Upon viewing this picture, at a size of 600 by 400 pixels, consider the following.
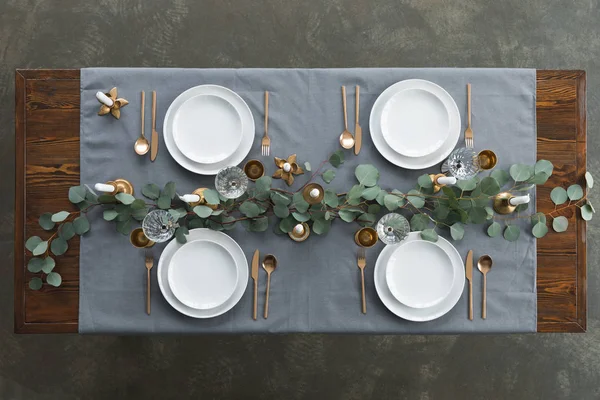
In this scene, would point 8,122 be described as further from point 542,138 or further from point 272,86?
point 542,138

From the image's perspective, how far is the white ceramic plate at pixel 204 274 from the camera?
113cm

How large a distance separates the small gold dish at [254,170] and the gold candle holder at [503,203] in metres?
0.61

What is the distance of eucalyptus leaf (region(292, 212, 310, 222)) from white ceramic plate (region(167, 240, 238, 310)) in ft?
0.66

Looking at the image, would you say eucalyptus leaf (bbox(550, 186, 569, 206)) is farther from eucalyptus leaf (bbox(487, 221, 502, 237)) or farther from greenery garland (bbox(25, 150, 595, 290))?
eucalyptus leaf (bbox(487, 221, 502, 237))

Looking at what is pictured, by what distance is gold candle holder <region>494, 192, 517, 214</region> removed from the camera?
114 cm

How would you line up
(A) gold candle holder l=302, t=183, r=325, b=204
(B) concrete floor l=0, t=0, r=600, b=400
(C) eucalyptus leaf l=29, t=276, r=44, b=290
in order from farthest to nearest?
(B) concrete floor l=0, t=0, r=600, b=400 → (C) eucalyptus leaf l=29, t=276, r=44, b=290 → (A) gold candle holder l=302, t=183, r=325, b=204

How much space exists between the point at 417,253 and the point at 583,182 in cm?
49

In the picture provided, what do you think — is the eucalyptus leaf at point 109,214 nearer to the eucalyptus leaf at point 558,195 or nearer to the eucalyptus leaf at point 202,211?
the eucalyptus leaf at point 202,211

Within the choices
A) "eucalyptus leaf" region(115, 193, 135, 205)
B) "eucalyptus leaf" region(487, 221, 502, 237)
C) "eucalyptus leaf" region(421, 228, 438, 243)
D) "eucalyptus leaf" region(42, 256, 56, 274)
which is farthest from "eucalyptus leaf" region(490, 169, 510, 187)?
"eucalyptus leaf" region(42, 256, 56, 274)

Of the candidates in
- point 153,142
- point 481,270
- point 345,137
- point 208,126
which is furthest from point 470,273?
point 153,142

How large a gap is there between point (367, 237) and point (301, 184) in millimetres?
215

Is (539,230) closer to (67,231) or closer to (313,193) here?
(313,193)

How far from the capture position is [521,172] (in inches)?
44.3

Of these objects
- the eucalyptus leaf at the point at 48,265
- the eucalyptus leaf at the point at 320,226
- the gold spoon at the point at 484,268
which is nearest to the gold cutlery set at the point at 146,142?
the eucalyptus leaf at the point at 48,265
